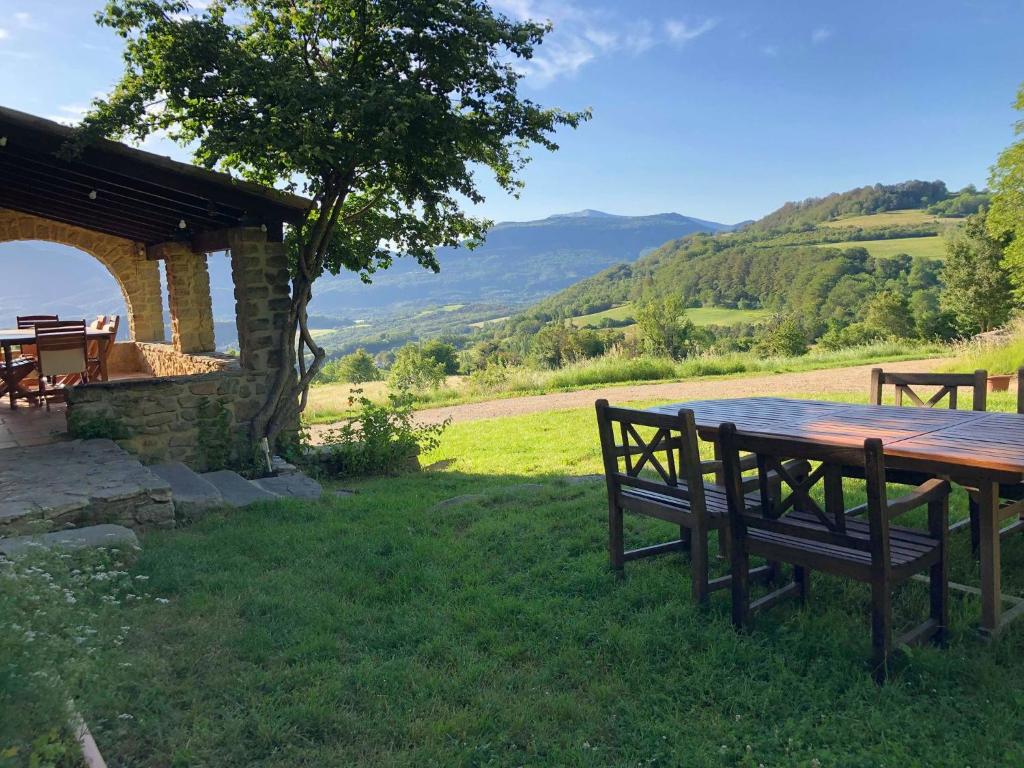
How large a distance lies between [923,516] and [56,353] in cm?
859

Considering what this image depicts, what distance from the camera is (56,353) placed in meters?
7.94

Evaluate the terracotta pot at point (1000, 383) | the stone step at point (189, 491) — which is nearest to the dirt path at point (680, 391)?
the terracotta pot at point (1000, 383)

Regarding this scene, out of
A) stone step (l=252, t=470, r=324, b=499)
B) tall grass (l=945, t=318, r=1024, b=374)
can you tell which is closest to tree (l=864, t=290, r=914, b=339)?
tall grass (l=945, t=318, r=1024, b=374)

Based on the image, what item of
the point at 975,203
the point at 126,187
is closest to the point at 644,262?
the point at 975,203

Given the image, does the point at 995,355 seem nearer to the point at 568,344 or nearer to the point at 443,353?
the point at 568,344

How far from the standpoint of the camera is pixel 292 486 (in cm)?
601

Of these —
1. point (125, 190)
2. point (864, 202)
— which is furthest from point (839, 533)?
point (864, 202)

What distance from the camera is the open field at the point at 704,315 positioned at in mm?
59559

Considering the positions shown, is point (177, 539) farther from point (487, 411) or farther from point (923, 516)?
point (487, 411)

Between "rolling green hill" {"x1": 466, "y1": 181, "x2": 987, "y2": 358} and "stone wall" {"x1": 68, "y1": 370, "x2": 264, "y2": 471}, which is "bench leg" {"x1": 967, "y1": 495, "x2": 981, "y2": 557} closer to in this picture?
"stone wall" {"x1": 68, "y1": 370, "x2": 264, "y2": 471}

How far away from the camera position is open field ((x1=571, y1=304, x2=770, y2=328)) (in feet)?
195

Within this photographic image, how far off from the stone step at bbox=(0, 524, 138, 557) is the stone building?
6.88 ft

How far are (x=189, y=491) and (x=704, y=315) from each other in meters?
62.8

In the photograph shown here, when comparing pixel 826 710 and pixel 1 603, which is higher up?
pixel 1 603
